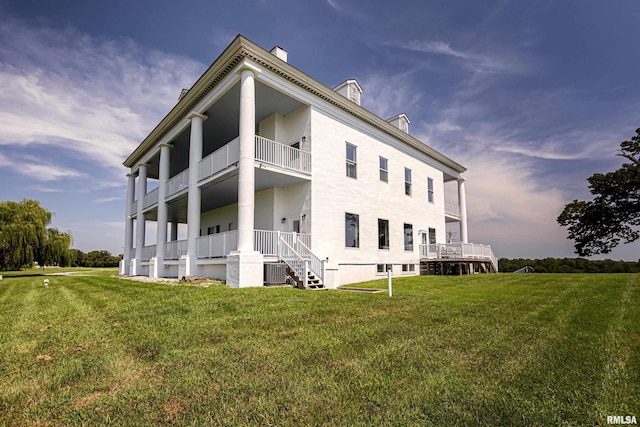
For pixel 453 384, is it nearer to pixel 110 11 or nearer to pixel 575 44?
pixel 110 11

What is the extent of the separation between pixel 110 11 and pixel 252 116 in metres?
5.32

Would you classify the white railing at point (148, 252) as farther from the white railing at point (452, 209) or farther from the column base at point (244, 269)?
the white railing at point (452, 209)

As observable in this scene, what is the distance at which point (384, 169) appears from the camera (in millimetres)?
19172

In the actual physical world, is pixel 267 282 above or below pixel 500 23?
below

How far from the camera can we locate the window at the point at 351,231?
16058mm

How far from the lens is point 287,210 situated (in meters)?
15.5

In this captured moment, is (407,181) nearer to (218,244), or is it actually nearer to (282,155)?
(282,155)

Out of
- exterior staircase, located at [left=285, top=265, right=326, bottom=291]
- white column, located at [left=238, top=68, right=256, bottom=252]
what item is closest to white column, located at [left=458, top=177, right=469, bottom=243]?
exterior staircase, located at [left=285, top=265, right=326, bottom=291]

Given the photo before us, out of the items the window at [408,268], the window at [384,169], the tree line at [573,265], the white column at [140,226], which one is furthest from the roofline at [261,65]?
the tree line at [573,265]

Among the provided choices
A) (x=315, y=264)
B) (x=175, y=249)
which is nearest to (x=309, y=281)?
(x=315, y=264)

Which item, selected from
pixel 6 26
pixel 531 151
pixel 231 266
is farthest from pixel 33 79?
pixel 531 151

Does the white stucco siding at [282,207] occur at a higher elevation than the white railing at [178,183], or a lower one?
lower

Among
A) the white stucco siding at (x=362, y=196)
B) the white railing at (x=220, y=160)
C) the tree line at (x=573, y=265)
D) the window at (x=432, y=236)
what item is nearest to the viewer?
the white railing at (x=220, y=160)

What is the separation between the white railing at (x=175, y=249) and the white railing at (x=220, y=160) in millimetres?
3992
